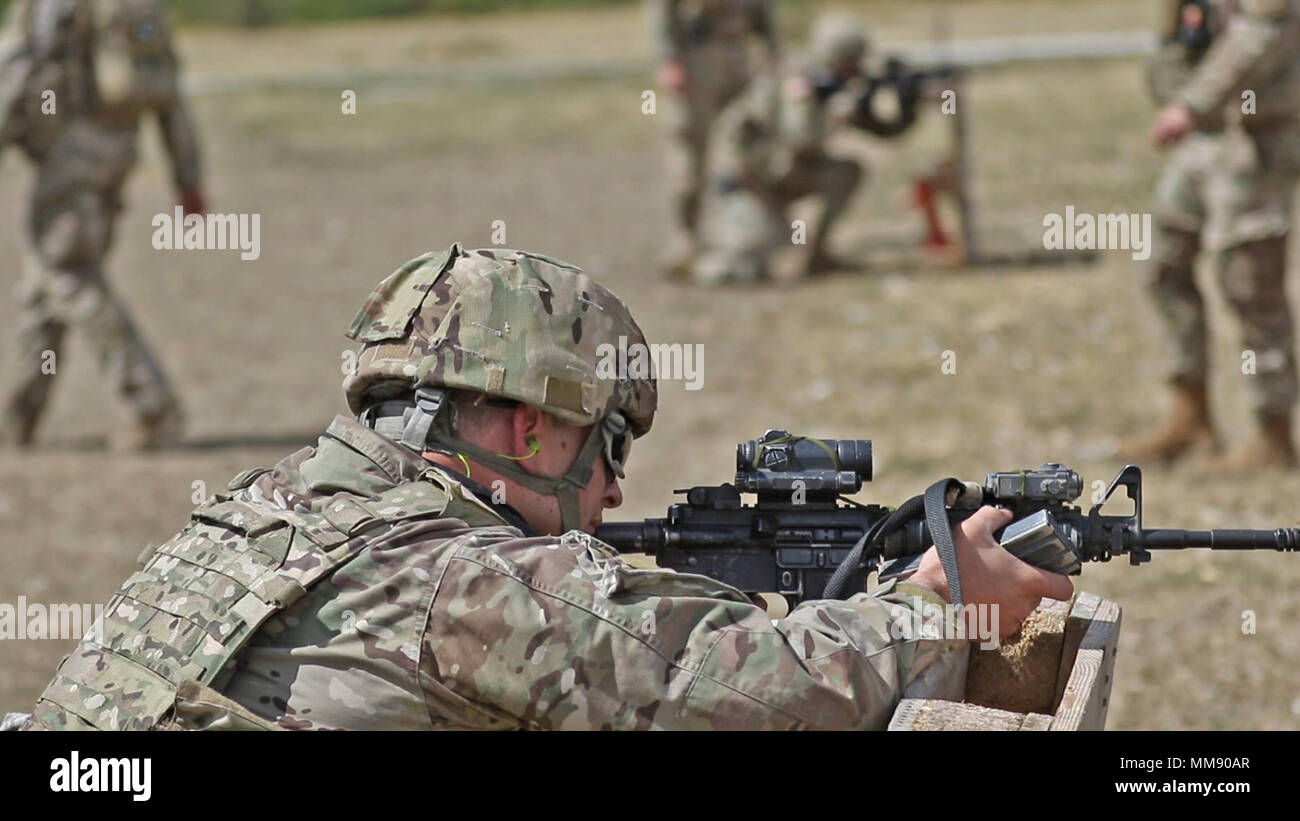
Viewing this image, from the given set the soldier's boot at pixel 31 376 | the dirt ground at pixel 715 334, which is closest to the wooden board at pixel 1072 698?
the dirt ground at pixel 715 334

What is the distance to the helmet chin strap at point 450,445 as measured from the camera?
11.9 ft

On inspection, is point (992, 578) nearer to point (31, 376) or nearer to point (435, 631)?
point (435, 631)

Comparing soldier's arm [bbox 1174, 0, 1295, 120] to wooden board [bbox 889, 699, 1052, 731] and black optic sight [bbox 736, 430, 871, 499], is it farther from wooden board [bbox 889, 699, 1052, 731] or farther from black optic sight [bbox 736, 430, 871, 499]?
wooden board [bbox 889, 699, 1052, 731]

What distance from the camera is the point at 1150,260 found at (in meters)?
8.95

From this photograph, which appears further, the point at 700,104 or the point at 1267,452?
the point at 700,104

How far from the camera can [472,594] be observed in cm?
326

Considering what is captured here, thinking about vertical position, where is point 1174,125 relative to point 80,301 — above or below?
above

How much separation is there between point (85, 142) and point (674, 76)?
17.4 ft

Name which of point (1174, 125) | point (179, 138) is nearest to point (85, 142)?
point (179, 138)

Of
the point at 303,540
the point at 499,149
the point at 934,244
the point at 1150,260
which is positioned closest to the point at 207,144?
the point at 499,149

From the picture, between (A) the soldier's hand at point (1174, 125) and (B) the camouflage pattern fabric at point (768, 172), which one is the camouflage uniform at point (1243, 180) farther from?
(B) the camouflage pattern fabric at point (768, 172)

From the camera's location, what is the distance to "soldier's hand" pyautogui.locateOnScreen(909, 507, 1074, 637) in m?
3.63

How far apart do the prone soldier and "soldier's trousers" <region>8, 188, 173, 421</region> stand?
662 cm
